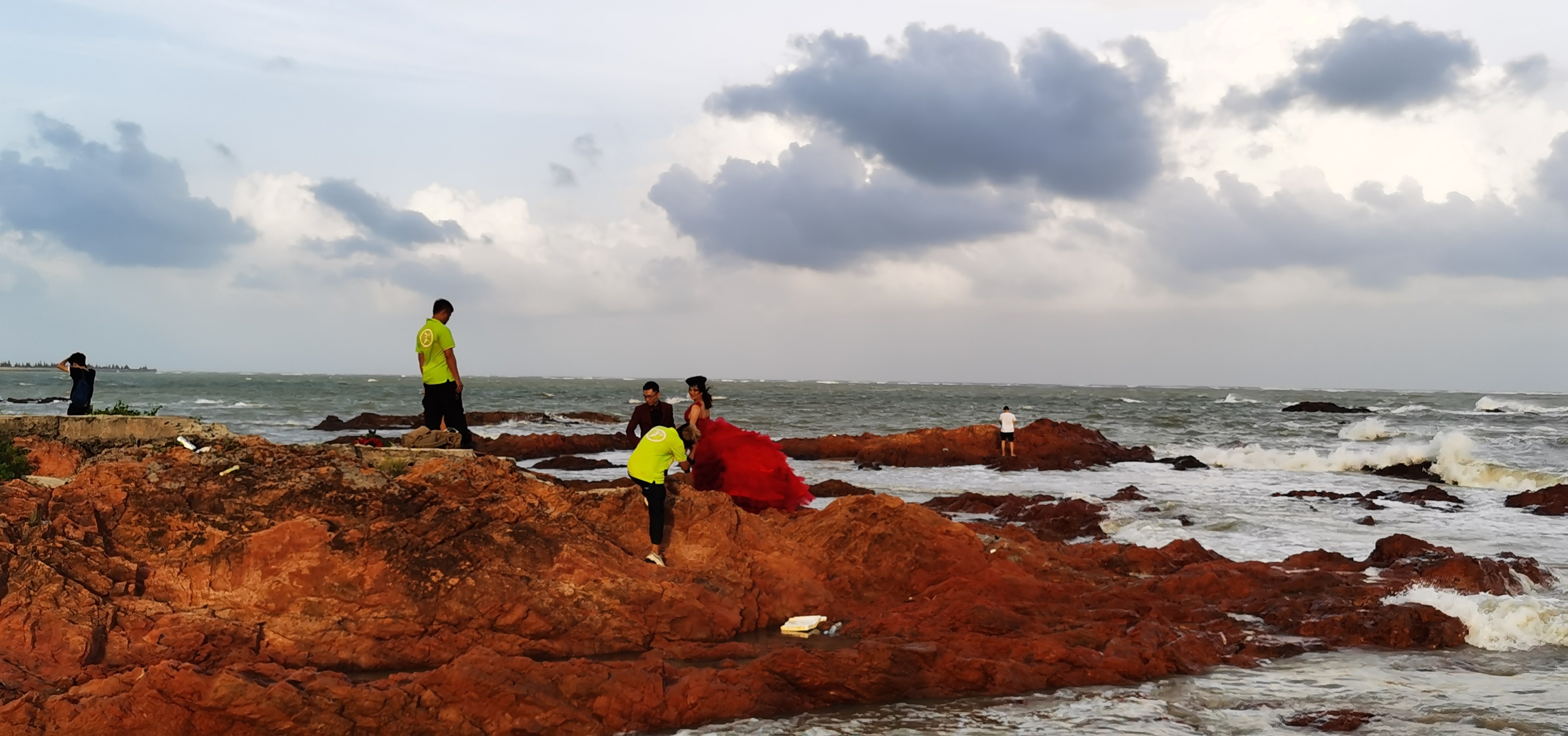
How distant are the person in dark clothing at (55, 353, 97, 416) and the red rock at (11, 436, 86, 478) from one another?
10.6 ft

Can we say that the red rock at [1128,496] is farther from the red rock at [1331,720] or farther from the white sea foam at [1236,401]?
the white sea foam at [1236,401]

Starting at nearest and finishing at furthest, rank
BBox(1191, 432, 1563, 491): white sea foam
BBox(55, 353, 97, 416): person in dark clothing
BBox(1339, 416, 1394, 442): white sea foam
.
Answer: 1. BBox(55, 353, 97, 416): person in dark clothing
2. BBox(1191, 432, 1563, 491): white sea foam
3. BBox(1339, 416, 1394, 442): white sea foam

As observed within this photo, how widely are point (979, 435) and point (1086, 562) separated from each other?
18723 millimetres

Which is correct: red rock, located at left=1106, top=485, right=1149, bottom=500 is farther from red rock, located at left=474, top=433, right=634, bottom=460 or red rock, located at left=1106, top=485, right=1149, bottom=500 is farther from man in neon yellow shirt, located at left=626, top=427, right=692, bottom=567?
red rock, located at left=474, top=433, right=634, bottom=460

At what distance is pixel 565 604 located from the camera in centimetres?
805

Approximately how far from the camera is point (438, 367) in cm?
1080

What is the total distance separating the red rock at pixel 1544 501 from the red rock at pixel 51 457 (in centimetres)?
2245

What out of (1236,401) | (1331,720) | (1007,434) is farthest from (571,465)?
(1236,401)

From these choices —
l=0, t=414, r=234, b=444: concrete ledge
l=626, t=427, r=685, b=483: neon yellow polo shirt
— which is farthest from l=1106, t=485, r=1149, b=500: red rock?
l=0, t=414, r=234, b=444: concrete ledge

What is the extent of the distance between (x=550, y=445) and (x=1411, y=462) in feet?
79.4

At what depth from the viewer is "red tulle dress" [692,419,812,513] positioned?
1114cm

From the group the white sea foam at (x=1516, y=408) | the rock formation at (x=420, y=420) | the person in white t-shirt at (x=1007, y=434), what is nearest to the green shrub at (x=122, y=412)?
the rock formation at (x=420, y=420)

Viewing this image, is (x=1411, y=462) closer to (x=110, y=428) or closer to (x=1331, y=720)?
(x=1331, y=720)

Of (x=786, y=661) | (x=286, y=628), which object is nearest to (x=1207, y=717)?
(x=786, y=661)
